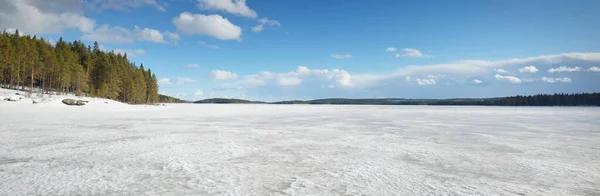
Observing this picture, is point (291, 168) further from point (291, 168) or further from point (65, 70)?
point (65, 70)

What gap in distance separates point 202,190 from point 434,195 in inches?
144

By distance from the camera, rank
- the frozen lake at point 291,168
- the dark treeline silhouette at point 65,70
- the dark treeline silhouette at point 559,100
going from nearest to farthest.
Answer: the frozen lake at point 291,168 < the dark treeline silhouette at point 65,70 < the dark treeline silhouette at point 559,100

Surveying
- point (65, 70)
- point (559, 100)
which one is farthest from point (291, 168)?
point (559, 100)

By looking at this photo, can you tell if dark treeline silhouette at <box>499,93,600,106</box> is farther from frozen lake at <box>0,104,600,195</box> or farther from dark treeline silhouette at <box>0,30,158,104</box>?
frozen lake at <box>0,104,600,195</box>

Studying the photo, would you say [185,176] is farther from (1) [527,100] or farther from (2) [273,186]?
(1) [527,100]

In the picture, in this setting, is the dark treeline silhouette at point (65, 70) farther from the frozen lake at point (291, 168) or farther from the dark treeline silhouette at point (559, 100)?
the dark treeline silhouette at point (559, 100)

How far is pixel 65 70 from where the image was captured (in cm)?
5566

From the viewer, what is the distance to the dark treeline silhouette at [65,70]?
51406 millimetres

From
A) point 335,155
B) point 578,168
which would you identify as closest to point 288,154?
point 335,155

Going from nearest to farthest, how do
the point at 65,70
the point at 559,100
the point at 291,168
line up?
the point at 291,168 → the point at 65,70 → the point at 559,100

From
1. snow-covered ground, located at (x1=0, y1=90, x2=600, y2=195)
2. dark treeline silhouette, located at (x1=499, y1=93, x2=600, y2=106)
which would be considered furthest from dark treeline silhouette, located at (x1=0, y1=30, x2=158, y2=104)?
dark treeline silhouette, located at (x1=499, y1=93, x2=600, y2=106)

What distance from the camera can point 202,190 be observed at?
518cm

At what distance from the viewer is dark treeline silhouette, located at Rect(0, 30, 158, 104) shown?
5141cm

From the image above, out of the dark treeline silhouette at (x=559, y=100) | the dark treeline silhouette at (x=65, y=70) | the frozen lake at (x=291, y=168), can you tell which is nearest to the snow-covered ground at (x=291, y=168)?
the frozen lake at (x=291, y=168)
